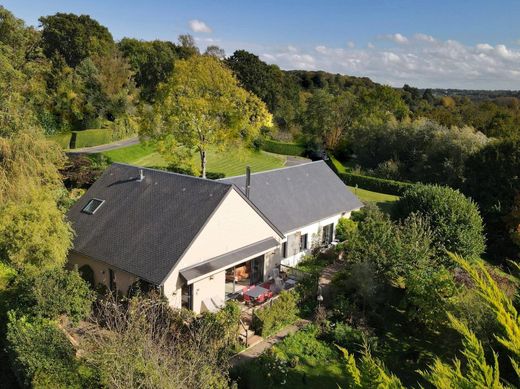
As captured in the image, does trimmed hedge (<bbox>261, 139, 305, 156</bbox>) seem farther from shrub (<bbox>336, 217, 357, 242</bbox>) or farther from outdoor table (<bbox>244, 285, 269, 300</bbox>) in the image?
outdoor table (<bbox>244, 285, 269, 300</bbox>)

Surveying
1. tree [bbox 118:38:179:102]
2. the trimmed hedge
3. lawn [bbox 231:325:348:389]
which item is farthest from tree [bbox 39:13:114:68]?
lawn [bbox 231:325:348:389]

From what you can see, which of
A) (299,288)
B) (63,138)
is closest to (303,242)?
(299,288)

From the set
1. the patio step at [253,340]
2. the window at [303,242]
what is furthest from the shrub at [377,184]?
the patio step at [253,340]

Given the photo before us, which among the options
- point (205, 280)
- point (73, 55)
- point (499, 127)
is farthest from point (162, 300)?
point (73, 55)

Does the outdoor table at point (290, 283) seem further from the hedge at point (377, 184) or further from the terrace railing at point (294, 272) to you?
the hedge at point (377, 184)

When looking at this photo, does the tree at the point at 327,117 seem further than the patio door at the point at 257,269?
Yes

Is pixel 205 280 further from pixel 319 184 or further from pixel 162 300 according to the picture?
pixel 319 184
